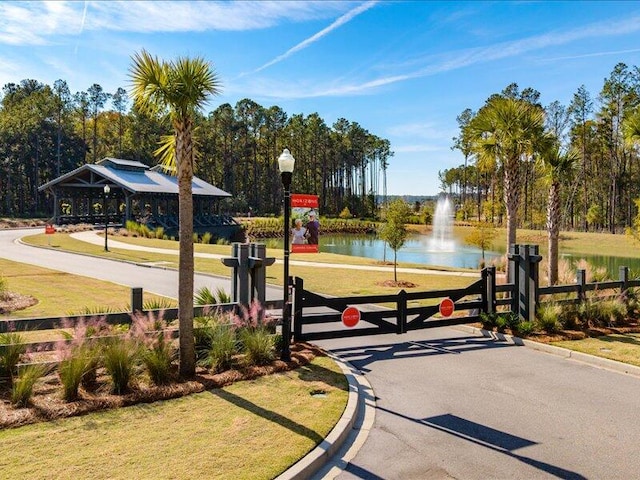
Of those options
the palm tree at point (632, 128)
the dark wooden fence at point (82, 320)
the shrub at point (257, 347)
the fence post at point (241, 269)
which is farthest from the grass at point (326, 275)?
the dark wooden fence at point (82, 320)

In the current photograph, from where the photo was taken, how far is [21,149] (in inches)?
2675

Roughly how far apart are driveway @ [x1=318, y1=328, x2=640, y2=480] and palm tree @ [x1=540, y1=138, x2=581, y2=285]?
6157 millimetres

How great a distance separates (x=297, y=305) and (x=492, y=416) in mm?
4347

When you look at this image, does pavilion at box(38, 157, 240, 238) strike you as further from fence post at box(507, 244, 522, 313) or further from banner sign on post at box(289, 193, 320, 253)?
fence post at box(507, 244, 522, 313)

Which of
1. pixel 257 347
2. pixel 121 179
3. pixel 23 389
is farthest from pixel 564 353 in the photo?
pixel 121 179

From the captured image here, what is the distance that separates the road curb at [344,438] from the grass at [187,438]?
0.12m

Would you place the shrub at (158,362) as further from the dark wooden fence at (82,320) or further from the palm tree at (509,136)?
the palm tree at (509,136)

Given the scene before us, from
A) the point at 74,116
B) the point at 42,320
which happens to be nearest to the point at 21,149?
the point at 74,116

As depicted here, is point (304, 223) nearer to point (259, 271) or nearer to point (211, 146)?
point (259, 271)

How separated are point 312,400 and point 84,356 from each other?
135 inches

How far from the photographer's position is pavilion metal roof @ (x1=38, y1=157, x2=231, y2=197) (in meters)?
42.1

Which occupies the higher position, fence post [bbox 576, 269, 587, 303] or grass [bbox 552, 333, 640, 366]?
fence post [bbox 576, 269, 587, 303]

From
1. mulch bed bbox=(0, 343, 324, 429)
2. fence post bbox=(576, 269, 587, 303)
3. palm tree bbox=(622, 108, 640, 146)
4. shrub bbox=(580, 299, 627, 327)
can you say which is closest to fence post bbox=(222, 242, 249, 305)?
mulch bed bbox=(0, 343, 324, 429)

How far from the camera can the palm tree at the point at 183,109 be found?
24.7 feet
